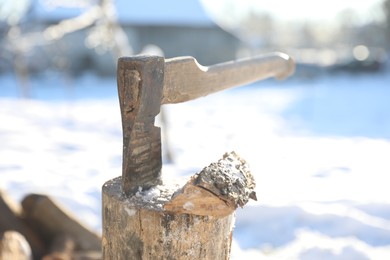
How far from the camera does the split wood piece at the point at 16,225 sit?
2.91m

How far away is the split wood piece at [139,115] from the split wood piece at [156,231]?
65 mm

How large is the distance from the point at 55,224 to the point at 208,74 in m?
1.80

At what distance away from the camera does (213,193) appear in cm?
120

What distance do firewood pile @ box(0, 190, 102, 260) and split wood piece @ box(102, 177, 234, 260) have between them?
1.58 meters

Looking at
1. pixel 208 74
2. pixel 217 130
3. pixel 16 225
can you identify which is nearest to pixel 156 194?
pixel 208 74

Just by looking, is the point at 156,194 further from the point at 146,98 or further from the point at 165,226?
the point at 146,98

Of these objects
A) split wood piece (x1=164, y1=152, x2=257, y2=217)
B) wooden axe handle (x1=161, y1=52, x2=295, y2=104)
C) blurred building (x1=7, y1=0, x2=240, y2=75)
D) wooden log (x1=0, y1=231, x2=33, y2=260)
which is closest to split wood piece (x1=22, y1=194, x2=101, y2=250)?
wooden log (x1=0, y1=231, x2=33, y2=260)

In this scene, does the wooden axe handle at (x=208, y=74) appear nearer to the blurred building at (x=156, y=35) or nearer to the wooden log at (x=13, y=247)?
the wooden log at (x=13, y=247)

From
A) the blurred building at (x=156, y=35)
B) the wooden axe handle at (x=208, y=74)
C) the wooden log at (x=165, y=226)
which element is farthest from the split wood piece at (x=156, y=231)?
the blurred building at (x=156, y=35)

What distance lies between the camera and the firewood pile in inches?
114

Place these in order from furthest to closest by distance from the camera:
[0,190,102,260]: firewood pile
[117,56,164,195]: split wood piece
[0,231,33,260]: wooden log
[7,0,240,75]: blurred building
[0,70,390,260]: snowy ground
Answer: [7,0,240,75]: blurred building < [0,70,390,260]: snowy ground < [0,190,102,260]: firewood pile < [0,231,33,260]: wooden log < [117,56,164,195]: split wood piece

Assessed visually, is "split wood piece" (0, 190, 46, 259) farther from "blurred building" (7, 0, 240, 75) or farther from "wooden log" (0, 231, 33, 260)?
"blurred building" (7, 0, 240, 75)

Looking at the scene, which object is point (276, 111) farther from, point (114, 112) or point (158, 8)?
point (158, 8)

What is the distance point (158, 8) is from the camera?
22.2 m
